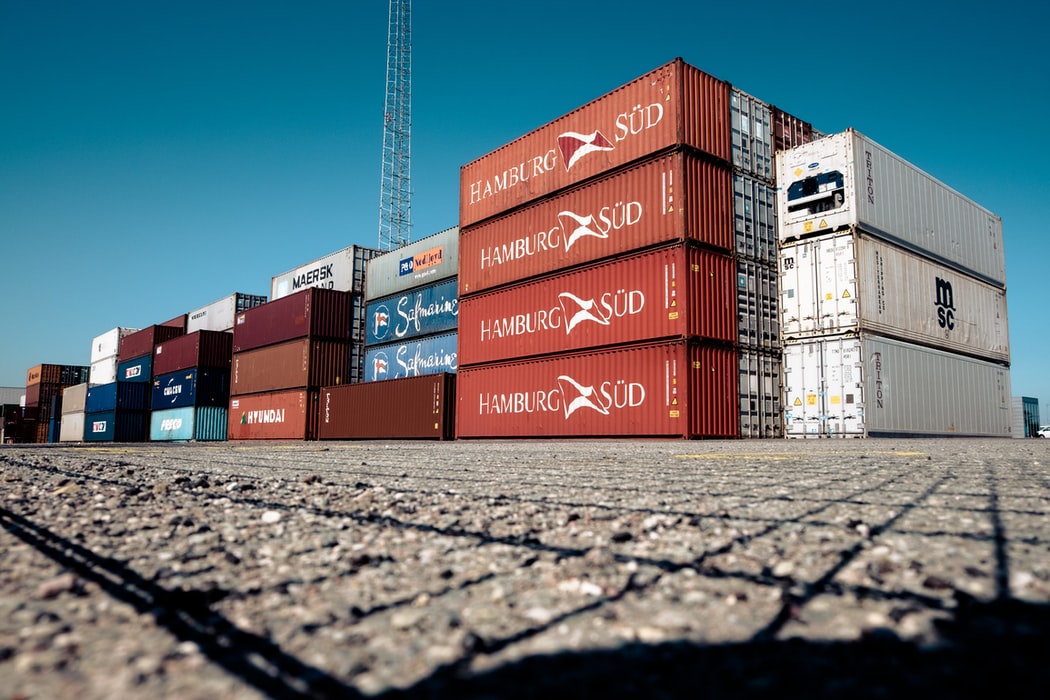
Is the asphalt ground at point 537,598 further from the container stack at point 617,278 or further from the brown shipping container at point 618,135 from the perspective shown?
the brown shipping container at point 618,135

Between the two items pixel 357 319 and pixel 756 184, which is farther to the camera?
pixel 357 319

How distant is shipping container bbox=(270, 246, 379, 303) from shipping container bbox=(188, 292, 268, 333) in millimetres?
6074

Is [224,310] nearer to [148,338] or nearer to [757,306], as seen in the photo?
[148,338]

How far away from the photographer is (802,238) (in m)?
21.2

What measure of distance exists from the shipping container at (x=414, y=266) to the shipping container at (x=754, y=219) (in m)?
11.7

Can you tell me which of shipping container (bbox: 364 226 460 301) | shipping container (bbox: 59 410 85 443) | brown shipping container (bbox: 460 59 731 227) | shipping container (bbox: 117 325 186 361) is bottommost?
shipping container (bbox: 59 410 85 443)

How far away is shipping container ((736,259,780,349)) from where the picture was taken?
20.3 metres

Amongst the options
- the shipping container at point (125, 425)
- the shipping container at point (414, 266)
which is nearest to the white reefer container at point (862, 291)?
the shipping container at point (414, 266)

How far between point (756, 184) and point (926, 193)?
23.6 ft

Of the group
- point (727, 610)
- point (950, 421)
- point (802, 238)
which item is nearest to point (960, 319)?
point (950, 421)

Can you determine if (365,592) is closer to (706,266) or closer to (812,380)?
(706,266)

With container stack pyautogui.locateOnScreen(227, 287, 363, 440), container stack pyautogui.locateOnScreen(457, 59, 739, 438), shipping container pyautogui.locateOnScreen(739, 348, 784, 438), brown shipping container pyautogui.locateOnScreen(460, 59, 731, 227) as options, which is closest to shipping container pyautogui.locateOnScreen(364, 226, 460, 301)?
container stack pyautogui.locateOnScreen(227, 287, 363, 440)

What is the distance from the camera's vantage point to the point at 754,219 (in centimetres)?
2127

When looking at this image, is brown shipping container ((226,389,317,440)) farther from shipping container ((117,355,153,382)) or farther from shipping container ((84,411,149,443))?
shipping container ((117,355,153,382))
